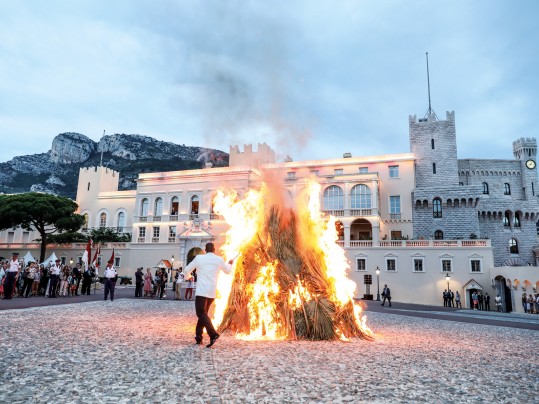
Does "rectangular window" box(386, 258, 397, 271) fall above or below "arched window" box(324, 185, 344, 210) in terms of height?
below

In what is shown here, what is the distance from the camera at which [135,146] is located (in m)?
148

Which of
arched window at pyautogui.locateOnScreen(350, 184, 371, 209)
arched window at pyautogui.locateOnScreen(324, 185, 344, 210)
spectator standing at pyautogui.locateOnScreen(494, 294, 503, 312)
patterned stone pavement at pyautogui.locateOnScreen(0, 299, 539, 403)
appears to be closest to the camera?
patterned stone pavement at pyautogui.locateOnScreen(0, 299, 539, 403)

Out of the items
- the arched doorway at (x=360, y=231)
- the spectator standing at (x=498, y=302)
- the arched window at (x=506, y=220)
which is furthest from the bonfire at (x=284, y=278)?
the arched window at (x=506, y=220)

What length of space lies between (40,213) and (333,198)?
1413 inches

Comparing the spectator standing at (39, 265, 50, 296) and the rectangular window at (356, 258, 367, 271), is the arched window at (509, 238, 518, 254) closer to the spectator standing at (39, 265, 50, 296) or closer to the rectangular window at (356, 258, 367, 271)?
the rectangular window at (356, 258, 367, 271)

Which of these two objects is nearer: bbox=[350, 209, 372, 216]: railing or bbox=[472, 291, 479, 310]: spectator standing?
bbox=[472, 291, 479, 310]: spectator standing

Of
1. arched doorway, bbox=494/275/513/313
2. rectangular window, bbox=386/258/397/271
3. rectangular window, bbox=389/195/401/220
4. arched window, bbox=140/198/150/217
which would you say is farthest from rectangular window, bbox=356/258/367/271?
→ arched window, bbox=140/198/150/217

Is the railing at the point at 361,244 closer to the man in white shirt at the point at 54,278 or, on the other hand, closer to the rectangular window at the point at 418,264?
the rectangular window at the point at 418,264

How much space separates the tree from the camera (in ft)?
153

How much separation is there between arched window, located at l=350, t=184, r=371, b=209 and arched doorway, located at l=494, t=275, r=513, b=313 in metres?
13.3

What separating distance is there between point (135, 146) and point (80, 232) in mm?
99406

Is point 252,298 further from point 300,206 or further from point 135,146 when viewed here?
point 135,146

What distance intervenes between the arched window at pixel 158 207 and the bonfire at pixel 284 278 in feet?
128

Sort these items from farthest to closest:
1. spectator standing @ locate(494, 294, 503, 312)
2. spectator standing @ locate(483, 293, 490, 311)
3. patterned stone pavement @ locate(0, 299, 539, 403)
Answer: spectator standing @ locate(483, 293, 490, 311), spectator standing @ locate(494, 294, 503, 312), patterned stone pavement @ locate(0, 299, 539, 403)
